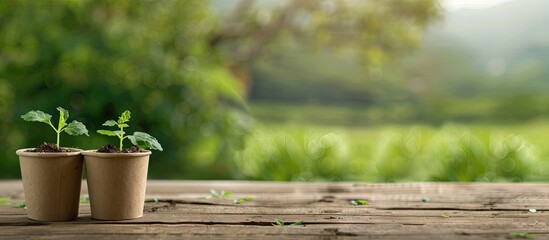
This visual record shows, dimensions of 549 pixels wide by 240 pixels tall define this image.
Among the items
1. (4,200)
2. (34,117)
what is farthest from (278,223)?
(4,200)

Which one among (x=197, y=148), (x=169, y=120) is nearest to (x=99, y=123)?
(x=169, y=120)

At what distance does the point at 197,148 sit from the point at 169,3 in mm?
854

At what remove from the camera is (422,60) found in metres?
4.46

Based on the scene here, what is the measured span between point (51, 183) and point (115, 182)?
5.4 inches

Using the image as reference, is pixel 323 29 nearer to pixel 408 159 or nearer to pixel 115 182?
pixel 408 159

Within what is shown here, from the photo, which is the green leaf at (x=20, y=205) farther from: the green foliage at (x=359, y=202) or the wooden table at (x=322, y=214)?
the green foliage at (x=359, y=202)

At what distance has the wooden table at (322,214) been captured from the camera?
1384mm

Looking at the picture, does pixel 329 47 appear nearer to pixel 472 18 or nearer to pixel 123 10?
pixel 472 18

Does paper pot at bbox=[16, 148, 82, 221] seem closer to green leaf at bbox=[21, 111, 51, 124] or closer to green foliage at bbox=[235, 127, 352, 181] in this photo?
green leaf at bbox=[21, 111, 51, 124]

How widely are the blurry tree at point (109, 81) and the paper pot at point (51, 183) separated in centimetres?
145

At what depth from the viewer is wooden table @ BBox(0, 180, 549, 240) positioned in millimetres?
1384

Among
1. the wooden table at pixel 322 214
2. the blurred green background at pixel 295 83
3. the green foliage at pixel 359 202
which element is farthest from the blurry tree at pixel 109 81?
the green foliage at pixel 359 202

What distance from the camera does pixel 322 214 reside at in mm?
1625

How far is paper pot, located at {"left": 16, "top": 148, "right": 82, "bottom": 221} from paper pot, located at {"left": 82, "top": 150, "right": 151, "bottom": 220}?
0.04 metres
